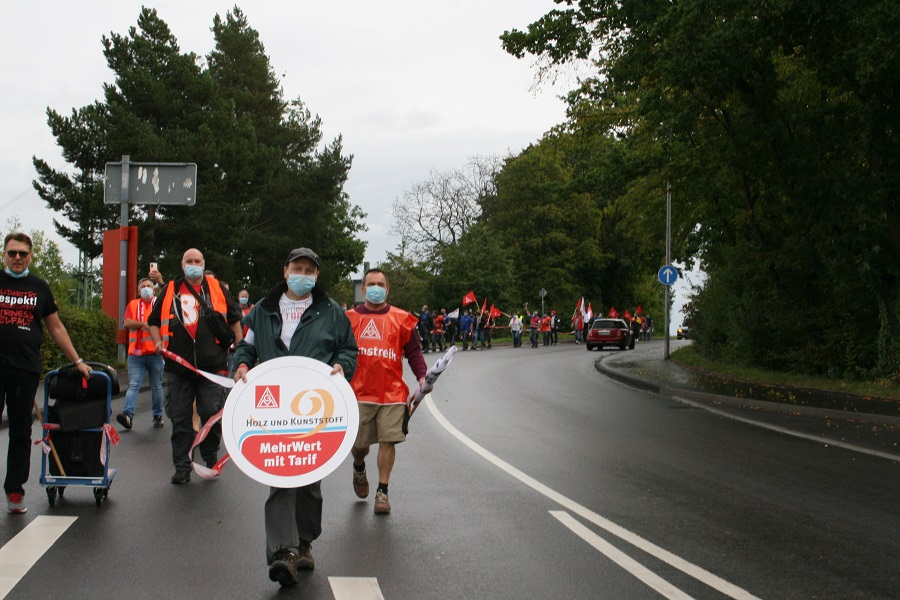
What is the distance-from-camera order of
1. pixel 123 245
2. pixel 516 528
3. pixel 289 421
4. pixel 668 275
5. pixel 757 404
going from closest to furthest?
1. pixel 289 421
2. pixel 516 528
3. pixel 757 404
4. pixel 123 245
5. pixel 668 275

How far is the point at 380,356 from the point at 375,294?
457 mm

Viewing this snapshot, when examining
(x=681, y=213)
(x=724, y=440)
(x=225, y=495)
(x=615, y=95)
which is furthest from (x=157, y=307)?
(x=681, y=213)

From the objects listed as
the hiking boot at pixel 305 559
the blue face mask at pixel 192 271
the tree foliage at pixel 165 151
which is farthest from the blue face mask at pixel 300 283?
the tree foliage at pixel 165 151

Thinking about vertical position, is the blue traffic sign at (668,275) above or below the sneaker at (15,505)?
above

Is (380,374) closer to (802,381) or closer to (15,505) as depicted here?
(15,505)

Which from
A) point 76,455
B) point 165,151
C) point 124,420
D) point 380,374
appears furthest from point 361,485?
point 165,151

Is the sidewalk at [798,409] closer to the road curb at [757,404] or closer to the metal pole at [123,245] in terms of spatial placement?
the road curb at [757,404]

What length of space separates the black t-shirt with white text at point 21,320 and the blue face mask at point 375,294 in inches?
90.3

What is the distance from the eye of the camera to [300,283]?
5.54 meters

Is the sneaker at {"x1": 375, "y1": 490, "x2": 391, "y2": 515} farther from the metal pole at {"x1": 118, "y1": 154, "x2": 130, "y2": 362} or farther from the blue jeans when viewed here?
the metal pole at {"x1": 118, "y1": 154, "x2": 130, "y2": 362}

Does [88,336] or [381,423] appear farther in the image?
[88,336]

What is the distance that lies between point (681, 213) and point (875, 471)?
73.6ft

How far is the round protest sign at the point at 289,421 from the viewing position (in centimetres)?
524

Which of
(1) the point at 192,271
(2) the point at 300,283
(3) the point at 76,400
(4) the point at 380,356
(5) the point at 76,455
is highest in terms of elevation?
(1) the point at 192,271
